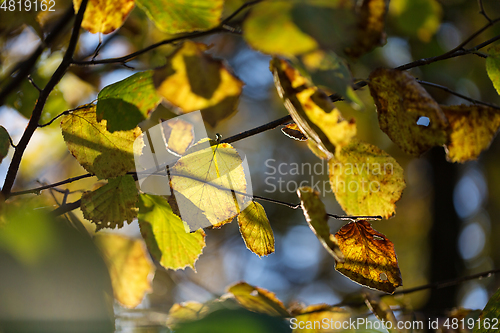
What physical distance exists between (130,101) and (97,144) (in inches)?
4.2

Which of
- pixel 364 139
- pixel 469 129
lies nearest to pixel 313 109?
pixel 469 129

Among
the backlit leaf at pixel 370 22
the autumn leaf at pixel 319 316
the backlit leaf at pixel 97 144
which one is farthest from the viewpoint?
the autumn leaf at pixel 319 316

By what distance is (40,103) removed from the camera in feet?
1.17

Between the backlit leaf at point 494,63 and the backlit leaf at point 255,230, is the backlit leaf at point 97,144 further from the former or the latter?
the backlit leaf at point 494,63

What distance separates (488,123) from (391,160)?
0.14m

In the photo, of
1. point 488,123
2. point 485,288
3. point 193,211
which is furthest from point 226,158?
point 485,288

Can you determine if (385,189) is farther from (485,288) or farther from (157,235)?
(485,288)

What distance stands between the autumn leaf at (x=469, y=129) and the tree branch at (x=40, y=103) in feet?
1.52

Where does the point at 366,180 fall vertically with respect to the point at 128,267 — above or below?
above

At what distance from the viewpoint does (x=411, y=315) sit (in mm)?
693

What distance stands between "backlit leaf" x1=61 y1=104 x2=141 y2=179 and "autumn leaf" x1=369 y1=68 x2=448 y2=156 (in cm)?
29

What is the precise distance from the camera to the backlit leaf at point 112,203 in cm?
42

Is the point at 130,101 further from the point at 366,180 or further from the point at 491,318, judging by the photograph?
the point at 491,318

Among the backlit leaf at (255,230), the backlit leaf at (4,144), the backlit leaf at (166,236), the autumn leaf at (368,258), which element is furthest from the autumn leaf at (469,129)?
the backlit leaf at (4,144)
